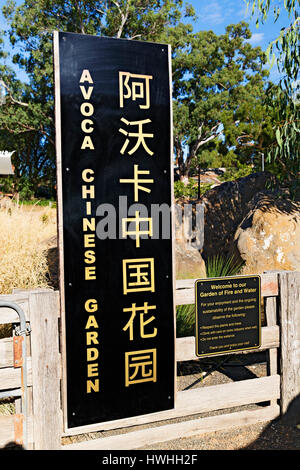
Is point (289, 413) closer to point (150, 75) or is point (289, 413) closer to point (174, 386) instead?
point (174, 386)

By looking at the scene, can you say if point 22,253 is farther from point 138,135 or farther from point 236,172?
point 236,172

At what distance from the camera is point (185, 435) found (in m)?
3.68

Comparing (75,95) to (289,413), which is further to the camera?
(289,413)

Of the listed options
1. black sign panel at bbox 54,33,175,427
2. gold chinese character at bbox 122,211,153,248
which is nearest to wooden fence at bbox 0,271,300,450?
black sign panel at bbox 54,33,175,427

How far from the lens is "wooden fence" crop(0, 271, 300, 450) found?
124 inches

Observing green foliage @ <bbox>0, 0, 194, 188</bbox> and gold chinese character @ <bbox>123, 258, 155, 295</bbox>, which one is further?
green foliage @ <bbox>0, 0, 194, 188</bbox>

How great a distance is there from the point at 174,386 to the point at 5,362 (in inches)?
52.3

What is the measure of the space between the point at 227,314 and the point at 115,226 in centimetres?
131

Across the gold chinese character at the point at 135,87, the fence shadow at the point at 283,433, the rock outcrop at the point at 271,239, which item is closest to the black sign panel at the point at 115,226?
the gold chinese character at the point at 135,87

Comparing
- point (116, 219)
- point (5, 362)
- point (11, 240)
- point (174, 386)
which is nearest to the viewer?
point (5, 362)

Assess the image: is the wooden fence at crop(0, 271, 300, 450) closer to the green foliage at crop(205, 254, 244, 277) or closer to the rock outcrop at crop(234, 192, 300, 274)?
the green foliage at crop(205, 254, 244, 277)

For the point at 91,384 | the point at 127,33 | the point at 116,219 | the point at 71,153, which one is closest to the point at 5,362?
the point at 91,384

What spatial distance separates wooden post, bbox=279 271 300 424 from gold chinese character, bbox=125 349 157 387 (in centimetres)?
130

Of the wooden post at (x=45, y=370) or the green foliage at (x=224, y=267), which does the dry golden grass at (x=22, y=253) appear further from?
the green foliage at (x=224, y=267)
